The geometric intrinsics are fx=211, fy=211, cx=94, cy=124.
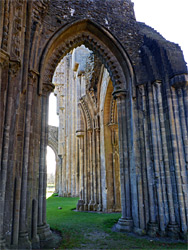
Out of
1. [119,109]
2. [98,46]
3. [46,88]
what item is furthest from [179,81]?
[46,88]

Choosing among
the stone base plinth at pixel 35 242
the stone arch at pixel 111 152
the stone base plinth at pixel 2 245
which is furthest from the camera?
the stone arch at pixel 111 152

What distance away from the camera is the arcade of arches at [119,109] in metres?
4.52

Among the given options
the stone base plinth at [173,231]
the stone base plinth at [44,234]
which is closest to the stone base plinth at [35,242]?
the stone base plinth at [44,234]

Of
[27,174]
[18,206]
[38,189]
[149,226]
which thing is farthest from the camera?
[149,226]

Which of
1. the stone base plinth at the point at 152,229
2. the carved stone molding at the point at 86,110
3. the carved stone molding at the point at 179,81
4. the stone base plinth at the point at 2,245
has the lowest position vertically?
the stone base plinth at the point at 152,229

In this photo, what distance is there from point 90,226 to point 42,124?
358cm

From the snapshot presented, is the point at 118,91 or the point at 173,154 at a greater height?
the point at 118,91

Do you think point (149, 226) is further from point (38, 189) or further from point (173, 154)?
point (38, 189)

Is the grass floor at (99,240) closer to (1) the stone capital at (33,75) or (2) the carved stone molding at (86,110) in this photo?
(1) the stone capital at (33,75)

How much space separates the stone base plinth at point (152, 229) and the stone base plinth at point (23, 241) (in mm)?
3076

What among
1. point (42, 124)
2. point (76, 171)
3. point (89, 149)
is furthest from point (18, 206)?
point (76, 171)

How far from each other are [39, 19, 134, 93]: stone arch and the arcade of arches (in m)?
0.03

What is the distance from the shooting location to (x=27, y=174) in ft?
15.8

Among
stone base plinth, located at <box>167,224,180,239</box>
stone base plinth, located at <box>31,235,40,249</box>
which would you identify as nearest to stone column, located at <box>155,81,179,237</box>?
stone base plinth, located at <box>167,224,180,239</box>
